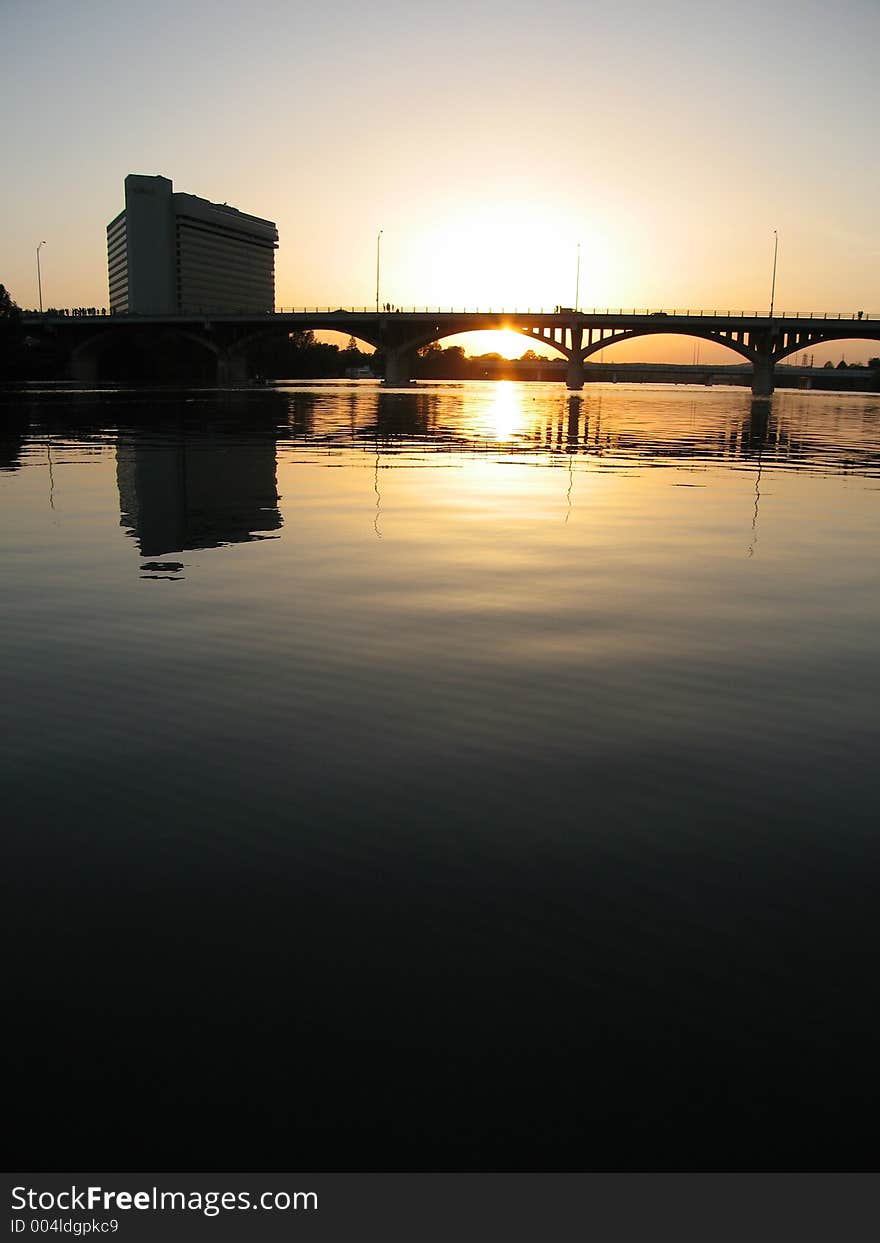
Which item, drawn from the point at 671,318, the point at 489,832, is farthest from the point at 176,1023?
the point at 671,318

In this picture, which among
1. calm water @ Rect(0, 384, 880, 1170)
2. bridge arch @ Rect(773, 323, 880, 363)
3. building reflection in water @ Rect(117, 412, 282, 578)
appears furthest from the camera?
bridge arch @ Rect(773, 323, 880, 363)

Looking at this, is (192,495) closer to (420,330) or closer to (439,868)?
(439,868)

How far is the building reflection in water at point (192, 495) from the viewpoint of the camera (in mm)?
16047

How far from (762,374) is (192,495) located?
388 ft

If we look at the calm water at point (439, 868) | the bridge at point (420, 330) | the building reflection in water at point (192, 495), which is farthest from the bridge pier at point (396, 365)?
the calm water at point (439, 868)

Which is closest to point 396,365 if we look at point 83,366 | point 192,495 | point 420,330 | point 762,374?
point 420,330

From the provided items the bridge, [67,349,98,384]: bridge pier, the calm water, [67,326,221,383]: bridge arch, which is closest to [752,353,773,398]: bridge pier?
the bridge

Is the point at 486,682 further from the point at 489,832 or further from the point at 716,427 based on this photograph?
the point at 716,427

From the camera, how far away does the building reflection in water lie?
1605cm

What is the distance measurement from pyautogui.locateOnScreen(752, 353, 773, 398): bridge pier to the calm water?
397ft

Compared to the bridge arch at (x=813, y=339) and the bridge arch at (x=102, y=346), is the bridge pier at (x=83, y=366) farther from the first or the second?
the bridge arch at (x=813, y=339)

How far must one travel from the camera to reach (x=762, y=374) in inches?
4970

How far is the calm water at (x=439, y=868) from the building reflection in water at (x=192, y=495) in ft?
8.72

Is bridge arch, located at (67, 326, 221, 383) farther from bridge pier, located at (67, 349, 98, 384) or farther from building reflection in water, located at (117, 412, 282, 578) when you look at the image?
building reflection in water, located at (117, 412, 282, 578)
